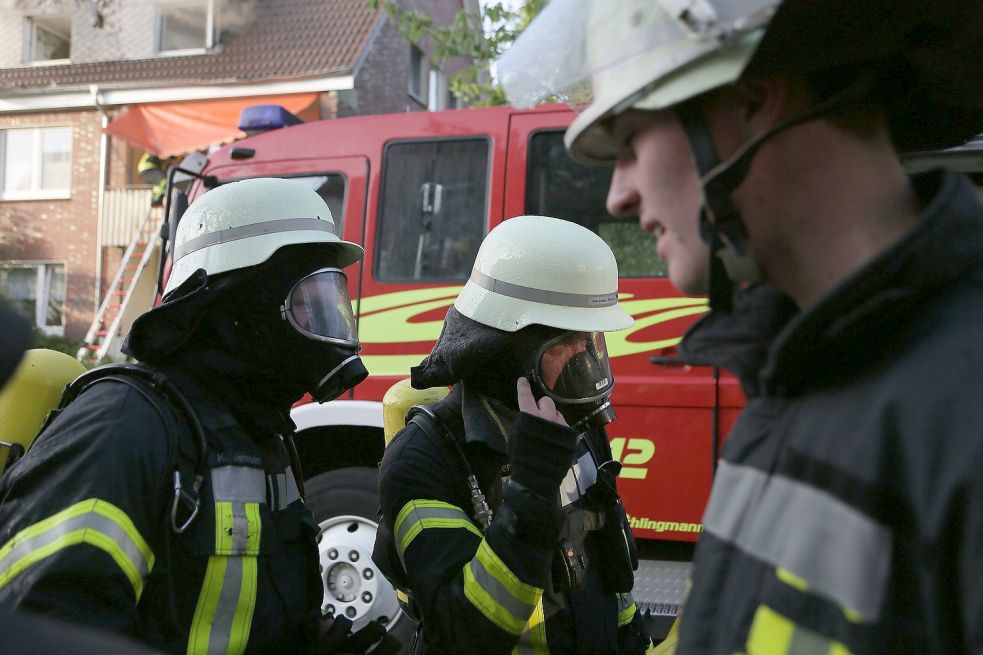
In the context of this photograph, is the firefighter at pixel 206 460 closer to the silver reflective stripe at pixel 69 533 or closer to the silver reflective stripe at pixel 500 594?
the silver reflective stripe at pixel 69 533

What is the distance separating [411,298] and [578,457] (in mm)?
2520

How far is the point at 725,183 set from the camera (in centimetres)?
109

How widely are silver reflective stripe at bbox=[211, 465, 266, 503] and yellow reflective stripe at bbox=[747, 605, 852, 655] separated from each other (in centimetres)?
131

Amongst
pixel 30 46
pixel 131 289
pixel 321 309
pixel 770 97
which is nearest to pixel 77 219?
pixel 30 46

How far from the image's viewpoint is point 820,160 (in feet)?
3.51

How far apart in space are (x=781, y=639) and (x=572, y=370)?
57.7 inches

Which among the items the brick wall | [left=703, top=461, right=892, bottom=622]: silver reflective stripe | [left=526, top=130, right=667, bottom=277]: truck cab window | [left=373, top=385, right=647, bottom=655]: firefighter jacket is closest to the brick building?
the brick wall

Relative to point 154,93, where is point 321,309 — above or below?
below

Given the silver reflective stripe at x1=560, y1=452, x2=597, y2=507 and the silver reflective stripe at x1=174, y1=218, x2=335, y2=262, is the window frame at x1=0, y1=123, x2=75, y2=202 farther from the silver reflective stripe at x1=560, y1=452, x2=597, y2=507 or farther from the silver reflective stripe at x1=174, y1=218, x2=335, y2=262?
the silver reflective stripe at x1=560, y1=452, x2=597, y2=507

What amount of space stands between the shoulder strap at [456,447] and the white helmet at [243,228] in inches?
21.5

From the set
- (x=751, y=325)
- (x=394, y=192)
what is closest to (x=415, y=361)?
(x=394, y=192)

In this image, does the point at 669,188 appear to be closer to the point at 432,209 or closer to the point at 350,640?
the point at 350,640

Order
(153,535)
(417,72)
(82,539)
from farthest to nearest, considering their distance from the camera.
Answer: (417,72), (153,535), (82,539)

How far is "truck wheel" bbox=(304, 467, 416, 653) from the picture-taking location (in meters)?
4.64
